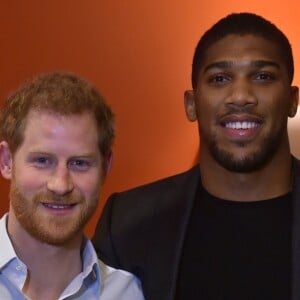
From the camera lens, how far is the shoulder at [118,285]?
48.3 inches

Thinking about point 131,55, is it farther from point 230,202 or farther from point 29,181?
point 29,181

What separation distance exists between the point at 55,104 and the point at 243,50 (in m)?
0.48

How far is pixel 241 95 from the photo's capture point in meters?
1.35

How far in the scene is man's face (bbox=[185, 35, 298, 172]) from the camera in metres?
1.37

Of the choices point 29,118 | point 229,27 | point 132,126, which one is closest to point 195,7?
A: point 132,126

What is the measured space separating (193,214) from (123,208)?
0.18m

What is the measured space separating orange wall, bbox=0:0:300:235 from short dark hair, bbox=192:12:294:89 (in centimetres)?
64

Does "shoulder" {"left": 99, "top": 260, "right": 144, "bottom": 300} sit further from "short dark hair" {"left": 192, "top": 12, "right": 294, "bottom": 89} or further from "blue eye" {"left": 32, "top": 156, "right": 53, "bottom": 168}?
"short dark hair" {"left": 192, "top": 12, "right": 294, "bottom": 89}

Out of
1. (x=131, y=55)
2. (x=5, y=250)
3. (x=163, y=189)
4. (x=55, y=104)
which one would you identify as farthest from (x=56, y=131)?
(x=131, y=55)

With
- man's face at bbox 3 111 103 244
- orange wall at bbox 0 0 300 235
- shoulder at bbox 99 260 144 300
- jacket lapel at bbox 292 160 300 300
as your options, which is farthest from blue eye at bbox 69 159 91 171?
orange wall at bbox 0 0 300 235

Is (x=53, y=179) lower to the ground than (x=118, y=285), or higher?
higher

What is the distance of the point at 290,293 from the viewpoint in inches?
51.0

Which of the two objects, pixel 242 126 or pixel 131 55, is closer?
pixel 242 126

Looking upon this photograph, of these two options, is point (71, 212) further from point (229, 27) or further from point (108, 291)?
point (229, 27)
